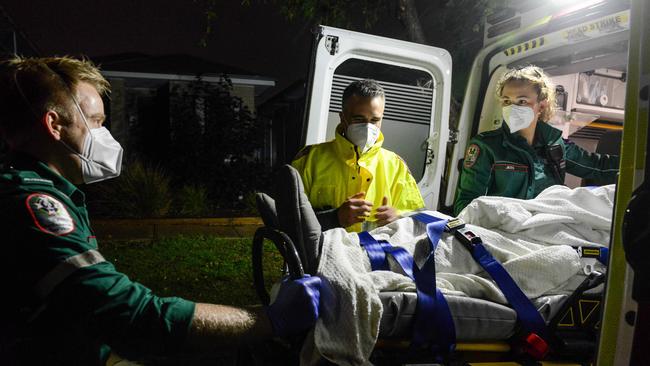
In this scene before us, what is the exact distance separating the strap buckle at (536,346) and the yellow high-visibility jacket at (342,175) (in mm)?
1275

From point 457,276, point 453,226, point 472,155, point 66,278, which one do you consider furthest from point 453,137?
point 66,278

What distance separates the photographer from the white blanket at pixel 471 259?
5.28ft

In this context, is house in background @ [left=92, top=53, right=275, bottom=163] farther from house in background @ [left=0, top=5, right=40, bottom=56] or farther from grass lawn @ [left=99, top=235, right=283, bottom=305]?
grass lawn @ [left=99, top=235, right=283, bottom=305]

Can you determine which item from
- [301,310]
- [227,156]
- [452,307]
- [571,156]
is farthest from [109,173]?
[227,156]

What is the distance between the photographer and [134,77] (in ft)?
48.0

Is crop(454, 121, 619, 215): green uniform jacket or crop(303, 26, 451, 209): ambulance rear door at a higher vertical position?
crop(303, 26, 451, 209): ambulance rear door

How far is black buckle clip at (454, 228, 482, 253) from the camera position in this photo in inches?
81.5

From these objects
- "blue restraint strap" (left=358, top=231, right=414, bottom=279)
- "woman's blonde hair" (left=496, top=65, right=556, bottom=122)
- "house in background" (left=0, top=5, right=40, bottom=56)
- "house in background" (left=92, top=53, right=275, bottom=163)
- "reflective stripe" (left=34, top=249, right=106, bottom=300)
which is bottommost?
"reflective stripe" (left=34, top=249, right=106, bottom=300)

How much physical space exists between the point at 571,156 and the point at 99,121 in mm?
2909

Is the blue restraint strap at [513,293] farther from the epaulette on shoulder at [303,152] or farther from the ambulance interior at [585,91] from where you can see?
the ambulance interior at [585,91]

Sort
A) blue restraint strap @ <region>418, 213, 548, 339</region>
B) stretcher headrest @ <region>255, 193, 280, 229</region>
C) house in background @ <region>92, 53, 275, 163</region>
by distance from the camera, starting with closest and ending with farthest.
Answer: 1. blue restraint strap @ <region>418, 213, 548, 339</region>
2. stretcher headrest @ <region>255, 193, 280, 229</region>
3. house in background @ <region>92, 53, 275, 163</region>

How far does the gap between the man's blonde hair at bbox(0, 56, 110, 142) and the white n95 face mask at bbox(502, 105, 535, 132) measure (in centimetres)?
242

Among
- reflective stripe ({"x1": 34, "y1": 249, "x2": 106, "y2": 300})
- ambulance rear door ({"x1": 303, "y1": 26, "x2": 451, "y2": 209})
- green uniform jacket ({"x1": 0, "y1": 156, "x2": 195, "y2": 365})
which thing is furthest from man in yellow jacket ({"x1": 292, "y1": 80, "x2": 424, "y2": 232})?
reflective stripe ({"x1": 34, "y1": 249, "x2": 106, "y2": 300})

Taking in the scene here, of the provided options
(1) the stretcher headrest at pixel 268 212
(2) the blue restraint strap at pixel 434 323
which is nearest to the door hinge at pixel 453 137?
(1) the stretcher headrest at pixel 268 212
